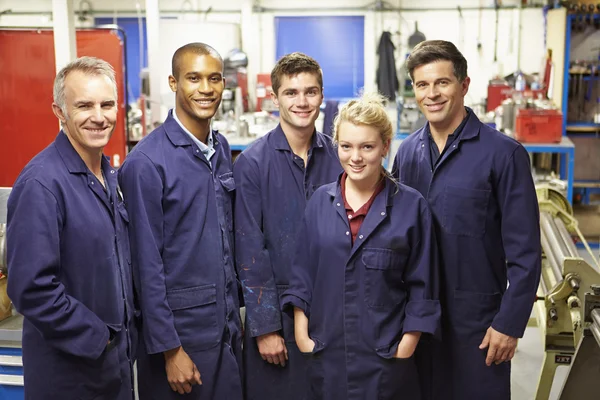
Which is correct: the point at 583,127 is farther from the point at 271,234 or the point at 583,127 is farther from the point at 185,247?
the point at 185,247

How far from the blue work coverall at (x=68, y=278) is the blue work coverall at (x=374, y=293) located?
2.02 feet

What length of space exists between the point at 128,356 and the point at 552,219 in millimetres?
2744

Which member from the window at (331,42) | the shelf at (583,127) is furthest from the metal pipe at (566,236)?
the window at (331,42)

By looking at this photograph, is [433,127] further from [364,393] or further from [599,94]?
[599,94]

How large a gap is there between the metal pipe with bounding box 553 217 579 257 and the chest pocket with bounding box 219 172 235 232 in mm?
1876

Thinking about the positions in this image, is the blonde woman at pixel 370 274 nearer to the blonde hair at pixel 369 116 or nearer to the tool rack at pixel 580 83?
the blonde hair at pixel 369 116

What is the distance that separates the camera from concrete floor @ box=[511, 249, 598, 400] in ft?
12.8

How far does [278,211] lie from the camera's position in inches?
94.3

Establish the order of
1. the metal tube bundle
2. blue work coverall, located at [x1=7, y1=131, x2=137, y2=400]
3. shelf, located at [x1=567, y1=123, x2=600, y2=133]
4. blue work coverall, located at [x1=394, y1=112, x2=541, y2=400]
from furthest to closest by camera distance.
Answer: shelf, located at [x1=567, y1=123, x2=600, y2=133] < the metal tube bundle < blue work coverall, located at [x1=394, y1=112, x2=541, y2=400] < blue work coverall, located at [x1=7, y1=131, x2=137, y2=400]

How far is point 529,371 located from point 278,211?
254 cm

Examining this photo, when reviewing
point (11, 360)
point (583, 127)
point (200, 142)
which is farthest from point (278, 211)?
point (583, 127)

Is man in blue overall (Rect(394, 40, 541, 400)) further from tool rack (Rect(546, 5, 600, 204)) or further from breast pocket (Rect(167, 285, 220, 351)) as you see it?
tool rack (Rect(546, 5, 600, 204))

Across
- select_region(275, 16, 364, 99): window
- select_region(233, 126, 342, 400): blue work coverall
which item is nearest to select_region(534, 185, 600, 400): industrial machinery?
select_region(233, 126, 342, 400): blue work coverall

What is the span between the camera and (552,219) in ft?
13.0
